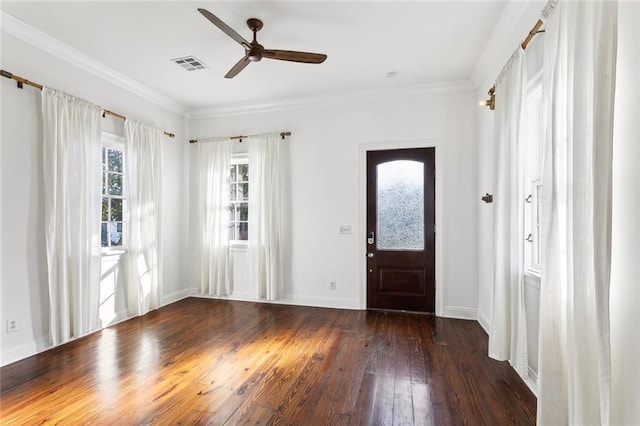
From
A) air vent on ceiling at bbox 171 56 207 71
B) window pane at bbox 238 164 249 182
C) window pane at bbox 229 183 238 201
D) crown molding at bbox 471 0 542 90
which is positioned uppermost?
air vent on ceiling at bbox 171 56 207 71

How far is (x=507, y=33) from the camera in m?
2.67

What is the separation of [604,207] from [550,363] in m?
0.92

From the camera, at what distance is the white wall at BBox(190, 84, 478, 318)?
3.87 m

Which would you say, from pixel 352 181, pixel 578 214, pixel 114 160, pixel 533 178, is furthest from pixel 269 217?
pixel 578 214

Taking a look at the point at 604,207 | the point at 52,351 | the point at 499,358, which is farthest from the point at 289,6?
the point at 52,351

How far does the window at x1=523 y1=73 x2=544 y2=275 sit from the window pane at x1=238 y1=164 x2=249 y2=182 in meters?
3.70

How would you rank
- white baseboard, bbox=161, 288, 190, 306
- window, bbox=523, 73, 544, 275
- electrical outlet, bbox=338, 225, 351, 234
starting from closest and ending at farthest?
window, bbox=523, 73, 544, 275
electrical outlet, bbox=338, 225, 351, 234
white baseboard, bbox=161, 288, 190, 306

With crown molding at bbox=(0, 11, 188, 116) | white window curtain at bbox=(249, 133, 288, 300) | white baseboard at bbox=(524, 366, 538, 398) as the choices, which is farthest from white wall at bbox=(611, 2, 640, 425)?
crown molding at bbox=(0, 11, 188, 116)

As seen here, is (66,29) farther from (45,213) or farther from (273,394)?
(273,394)

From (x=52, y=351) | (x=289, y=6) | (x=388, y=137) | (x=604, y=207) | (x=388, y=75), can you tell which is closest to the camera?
(x=604, y=207)

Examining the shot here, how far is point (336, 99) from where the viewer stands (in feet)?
14.0

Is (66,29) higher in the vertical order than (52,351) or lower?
higher

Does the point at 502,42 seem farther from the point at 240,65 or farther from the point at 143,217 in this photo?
the point at 143,217

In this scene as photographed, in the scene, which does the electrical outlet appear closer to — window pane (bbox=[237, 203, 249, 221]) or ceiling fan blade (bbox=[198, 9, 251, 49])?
window pane (bbox=[237, 203, 249, 221])
